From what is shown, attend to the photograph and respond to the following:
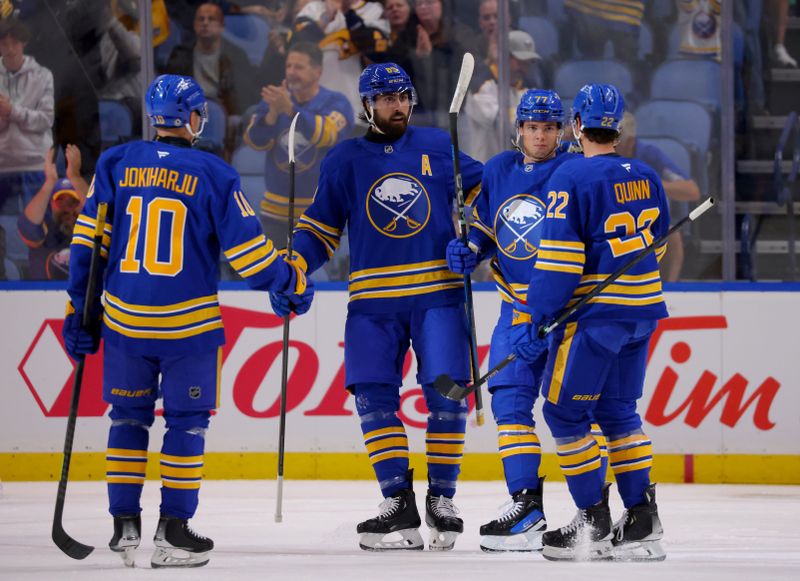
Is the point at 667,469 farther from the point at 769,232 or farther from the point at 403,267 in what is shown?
the point at 403,267

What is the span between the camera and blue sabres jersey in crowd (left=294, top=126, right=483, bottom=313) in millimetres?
4473

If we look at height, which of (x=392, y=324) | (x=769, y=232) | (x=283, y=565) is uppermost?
(x=769, y=232)

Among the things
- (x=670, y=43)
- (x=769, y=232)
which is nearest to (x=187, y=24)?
(x=670, y=43)

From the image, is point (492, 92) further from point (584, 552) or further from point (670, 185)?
point (584, 552)

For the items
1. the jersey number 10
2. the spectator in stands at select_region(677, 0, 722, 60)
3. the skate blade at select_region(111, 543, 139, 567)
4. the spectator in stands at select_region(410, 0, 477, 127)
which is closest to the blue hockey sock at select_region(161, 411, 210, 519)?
the skate blade at select_region(111, 543, 139, 567)

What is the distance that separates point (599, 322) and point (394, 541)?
934 mm

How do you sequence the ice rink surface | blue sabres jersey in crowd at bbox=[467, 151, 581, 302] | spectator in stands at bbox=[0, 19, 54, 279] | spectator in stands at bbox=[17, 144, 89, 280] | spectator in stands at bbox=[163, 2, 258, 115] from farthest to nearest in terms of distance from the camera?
spectator in stands at bbox=[163, 2, 258, 115] < spectator in stands at bbox=[0, 19, 54, 279] < spectator in stands at bbox=[17, 144, 89, 280] < blue sabres jersey in crowd at bbox=[467, 151, 581, 302] < the ice rink surface

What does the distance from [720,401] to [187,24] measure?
327 cm

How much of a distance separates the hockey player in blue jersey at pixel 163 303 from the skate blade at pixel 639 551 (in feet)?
3.81

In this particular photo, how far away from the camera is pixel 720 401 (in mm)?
6574

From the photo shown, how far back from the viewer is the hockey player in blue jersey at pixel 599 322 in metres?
4.00

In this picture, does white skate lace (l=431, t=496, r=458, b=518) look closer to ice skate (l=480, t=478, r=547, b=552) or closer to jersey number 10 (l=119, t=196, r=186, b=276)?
ice skate (l=480, t=478, r=547, b=552)

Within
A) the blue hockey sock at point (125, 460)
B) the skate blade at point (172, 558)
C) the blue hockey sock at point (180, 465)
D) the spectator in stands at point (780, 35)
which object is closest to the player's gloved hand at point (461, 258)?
the blue hockey sock at point (180, 465)

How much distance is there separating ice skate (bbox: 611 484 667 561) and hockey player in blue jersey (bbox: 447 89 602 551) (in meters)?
0.37
